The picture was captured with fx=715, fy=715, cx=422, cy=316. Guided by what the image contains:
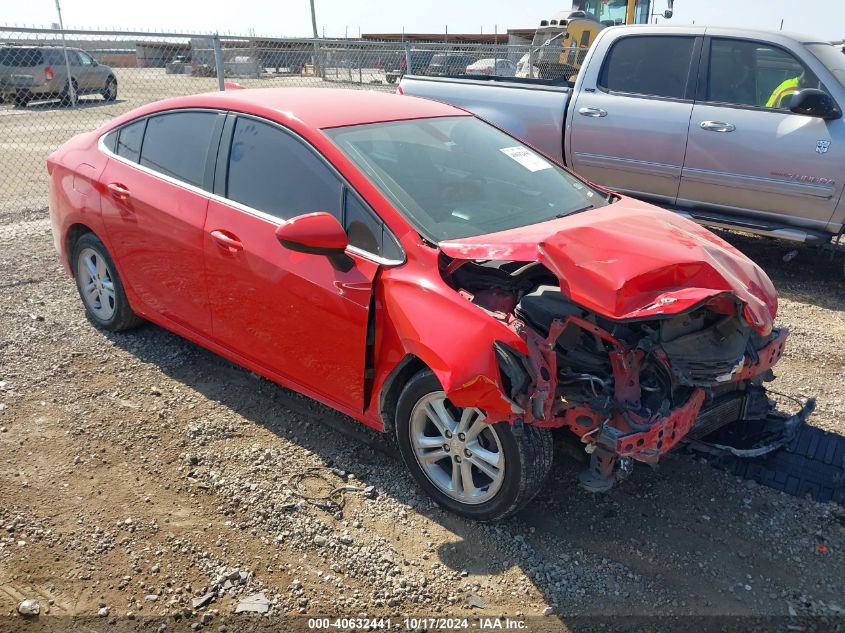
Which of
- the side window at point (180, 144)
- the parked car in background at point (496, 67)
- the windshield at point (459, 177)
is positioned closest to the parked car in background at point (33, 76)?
the parked car in background at point (496, 67)

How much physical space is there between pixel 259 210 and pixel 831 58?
529cm

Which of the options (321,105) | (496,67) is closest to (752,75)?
(321,105)

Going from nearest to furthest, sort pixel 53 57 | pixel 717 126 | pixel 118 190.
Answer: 1. pixel 118 190
2. pixel 717 126
3. pixel 53 57

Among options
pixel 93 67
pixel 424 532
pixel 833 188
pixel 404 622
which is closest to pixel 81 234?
pixel 424 532

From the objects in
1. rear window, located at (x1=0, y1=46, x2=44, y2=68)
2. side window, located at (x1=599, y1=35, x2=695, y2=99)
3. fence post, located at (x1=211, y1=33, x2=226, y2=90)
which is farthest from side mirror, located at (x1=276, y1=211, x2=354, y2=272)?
rear window, located at (x1=0, y1=46, x2=44, y2=68)

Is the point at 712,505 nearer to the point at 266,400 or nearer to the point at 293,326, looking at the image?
the point at 293,326

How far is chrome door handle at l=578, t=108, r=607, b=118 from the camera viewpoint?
22.2ft

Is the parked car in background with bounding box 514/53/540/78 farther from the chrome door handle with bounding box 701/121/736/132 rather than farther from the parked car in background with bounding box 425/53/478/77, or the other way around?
the chrome door handle with bounding box 701/121/736/132

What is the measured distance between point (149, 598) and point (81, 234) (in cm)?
293

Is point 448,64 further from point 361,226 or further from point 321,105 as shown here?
point 361,226

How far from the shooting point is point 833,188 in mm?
5824

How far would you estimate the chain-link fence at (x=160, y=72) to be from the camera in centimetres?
1215

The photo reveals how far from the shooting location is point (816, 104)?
579 centimetres

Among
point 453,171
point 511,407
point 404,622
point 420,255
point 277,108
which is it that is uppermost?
point 277,108
